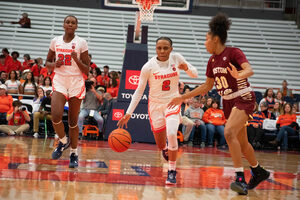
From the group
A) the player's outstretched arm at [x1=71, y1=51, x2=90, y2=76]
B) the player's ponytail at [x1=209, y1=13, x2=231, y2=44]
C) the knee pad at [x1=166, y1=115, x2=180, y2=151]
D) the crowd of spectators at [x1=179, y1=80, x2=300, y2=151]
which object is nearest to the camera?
the player's ponytail at [x1=209, y1=13, x2=231, y2=44]

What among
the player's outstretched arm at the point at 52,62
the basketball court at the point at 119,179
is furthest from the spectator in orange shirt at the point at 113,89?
the player's outstretched arm at the point at 52,62

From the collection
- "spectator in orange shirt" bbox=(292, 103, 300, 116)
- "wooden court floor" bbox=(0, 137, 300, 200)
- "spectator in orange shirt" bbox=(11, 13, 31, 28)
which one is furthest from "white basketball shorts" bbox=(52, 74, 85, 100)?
"spectator in orange shirt" bbox=(11, 13, 31, 28)

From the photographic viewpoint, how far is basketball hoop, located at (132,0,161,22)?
32.1ft

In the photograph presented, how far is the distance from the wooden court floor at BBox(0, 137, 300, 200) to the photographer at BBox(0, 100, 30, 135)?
378 centimetres

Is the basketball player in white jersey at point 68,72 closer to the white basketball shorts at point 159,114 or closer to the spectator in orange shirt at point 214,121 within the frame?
the white basketball shorts at point 159,114

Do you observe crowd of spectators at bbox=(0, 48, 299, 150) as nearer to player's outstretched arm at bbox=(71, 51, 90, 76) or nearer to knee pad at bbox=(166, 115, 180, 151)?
player's outstretched arm at bbox=(71, 51, 90, 76)

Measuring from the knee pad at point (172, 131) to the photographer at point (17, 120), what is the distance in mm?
6799

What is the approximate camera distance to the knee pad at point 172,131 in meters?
5.04

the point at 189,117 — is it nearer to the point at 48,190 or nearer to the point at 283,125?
the point at 283,125

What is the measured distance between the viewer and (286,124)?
1198 cm

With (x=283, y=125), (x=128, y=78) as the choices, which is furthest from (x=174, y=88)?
(x=283, y=125)

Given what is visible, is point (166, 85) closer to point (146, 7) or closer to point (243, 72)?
point (243, 72)

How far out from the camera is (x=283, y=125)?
1195 cm


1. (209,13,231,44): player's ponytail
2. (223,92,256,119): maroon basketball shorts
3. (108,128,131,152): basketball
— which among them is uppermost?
(209,13,231,44): player's ponytail
